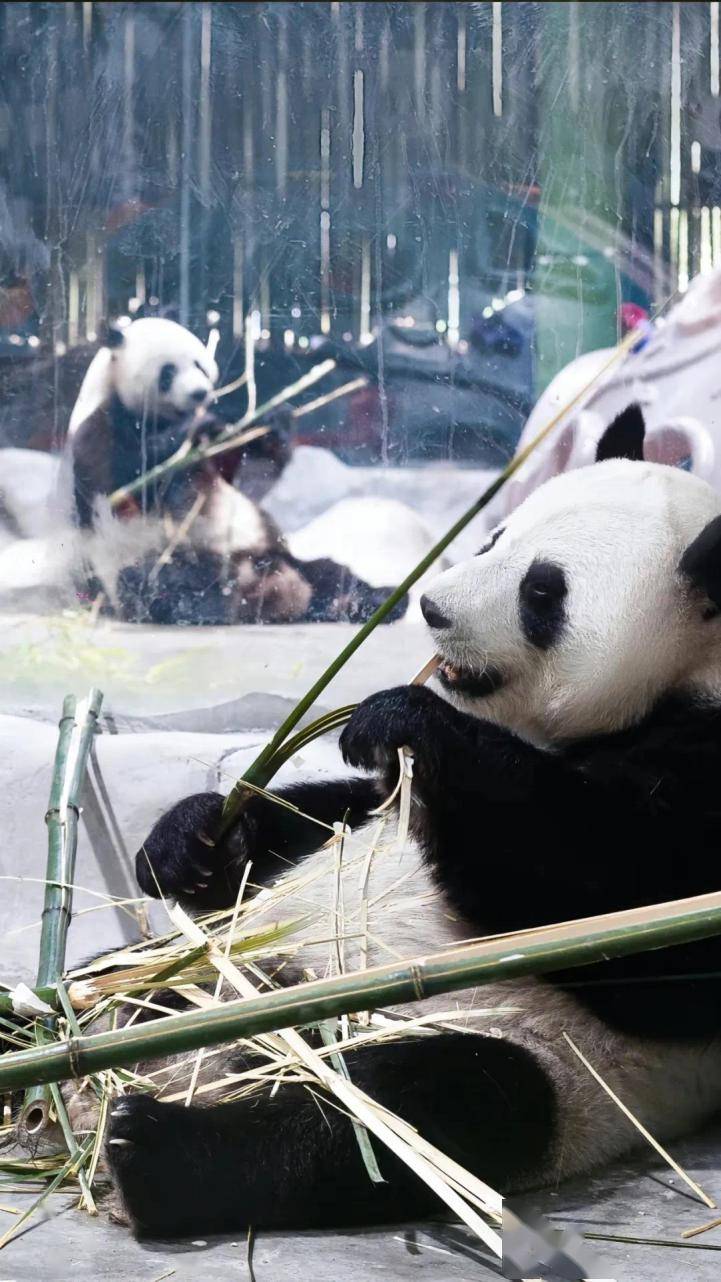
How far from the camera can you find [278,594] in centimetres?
317

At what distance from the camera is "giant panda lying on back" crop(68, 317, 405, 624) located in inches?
124

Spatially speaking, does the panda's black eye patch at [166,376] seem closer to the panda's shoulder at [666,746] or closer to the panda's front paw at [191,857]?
the panda's front paw at [191,857]

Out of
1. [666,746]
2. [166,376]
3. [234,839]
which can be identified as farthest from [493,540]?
[166,376]

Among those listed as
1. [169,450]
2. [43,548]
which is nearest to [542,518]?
[169,450]

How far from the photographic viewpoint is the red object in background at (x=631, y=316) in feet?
10.3

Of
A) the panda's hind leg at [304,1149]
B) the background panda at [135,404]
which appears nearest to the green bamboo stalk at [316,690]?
the panda's hind leg at [304,1149]

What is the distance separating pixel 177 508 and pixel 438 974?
1887 mm

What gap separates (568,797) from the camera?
2176 millimetres

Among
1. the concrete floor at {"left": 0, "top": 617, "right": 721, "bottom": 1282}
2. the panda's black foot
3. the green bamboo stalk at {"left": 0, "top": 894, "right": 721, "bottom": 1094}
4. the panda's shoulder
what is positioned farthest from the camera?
the concrete floor at {"left": 0, "top": 617, "right": 721, "bottom": 1282}

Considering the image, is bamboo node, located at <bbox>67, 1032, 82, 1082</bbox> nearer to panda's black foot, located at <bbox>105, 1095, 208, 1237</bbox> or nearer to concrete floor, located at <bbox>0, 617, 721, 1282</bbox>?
panda's black foot, located at <bbox>105, 1095, 208, 1237</bbox>

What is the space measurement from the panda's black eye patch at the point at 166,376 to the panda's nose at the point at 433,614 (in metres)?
1.16

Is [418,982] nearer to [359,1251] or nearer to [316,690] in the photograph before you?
[359,1251]

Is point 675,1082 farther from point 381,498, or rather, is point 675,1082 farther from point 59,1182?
point 381,498

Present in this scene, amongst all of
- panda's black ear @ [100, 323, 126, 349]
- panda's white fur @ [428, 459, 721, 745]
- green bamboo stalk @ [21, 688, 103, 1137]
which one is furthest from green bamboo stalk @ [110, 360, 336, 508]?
panda's white fur @ [428, 459, 721, 745]
